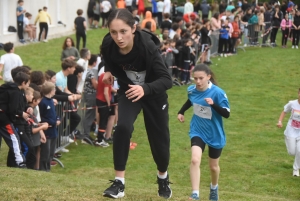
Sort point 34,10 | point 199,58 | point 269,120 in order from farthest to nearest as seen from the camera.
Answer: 1. point 34,10
2. point 199,58
3. point 269,120

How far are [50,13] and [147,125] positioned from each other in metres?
28.0

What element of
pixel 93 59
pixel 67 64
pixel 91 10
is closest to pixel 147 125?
pixel 67 64

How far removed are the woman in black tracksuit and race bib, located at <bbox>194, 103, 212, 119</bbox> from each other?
6.14ft

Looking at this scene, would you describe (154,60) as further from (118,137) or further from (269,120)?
(269,120)

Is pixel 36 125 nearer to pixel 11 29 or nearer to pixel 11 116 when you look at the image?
pixel 11 116

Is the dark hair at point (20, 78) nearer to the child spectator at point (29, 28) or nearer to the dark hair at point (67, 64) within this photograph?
the dark hair at point (67, 64)

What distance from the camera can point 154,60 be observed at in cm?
609

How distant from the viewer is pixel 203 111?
828cm

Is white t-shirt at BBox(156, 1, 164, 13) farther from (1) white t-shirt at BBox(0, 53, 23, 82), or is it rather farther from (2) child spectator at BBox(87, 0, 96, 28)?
(1) white t-shirt at BBox(0, 53, 23, 82)

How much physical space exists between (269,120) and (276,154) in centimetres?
395

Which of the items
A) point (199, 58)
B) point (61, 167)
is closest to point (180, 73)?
point (199, 58)

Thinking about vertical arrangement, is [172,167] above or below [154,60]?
below

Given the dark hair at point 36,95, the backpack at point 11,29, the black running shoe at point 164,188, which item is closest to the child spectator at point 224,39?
the backpack at point 11,29

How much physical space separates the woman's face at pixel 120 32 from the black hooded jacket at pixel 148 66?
0.19 meters
